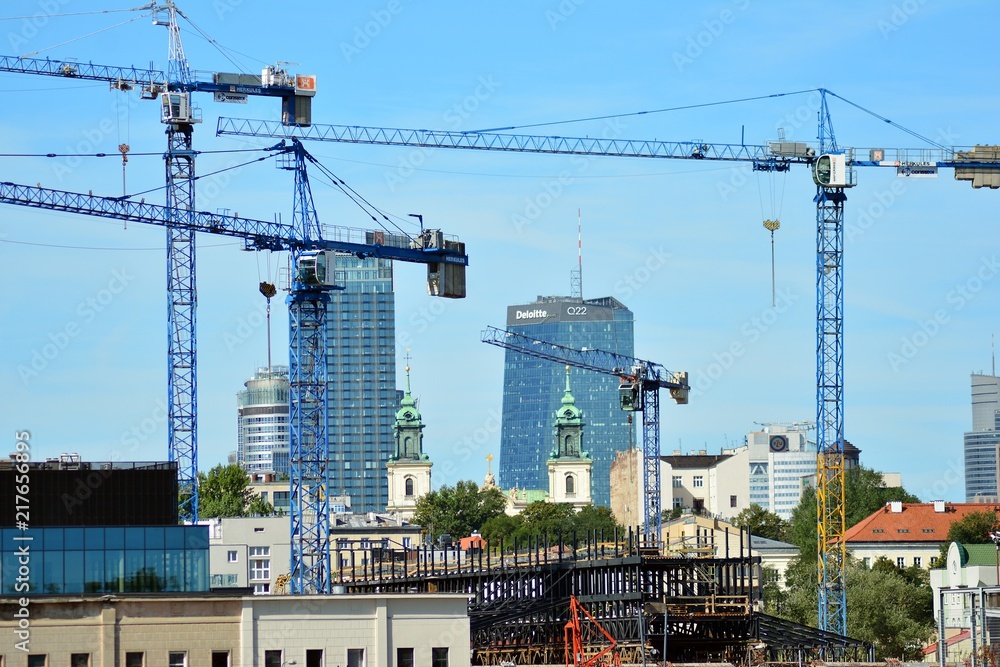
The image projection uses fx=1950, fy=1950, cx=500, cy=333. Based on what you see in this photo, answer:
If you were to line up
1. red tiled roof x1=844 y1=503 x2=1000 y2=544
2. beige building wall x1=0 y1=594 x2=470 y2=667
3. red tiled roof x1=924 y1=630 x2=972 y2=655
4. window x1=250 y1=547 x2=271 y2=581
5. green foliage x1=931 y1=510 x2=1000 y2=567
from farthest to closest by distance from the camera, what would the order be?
red tiled roof x1=844 y1=503 x2=1000 y2=544
green foliage x1=931 y1=510 x2=1000 y2=567
window x1=250 y1=547 x2=271 y2=581
red tiled roof x1=924 y1=630 x2=972 y2=655
beige building wall x1=0 y1=594 x2=470 y2=667

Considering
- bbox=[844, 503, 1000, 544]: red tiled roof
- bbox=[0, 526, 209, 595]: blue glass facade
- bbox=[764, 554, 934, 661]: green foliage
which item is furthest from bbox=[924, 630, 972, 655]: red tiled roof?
bbox=[844, 503, 1000, 544]: red tiled roof

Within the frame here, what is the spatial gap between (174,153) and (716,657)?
174ft

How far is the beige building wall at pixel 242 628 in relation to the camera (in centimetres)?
6512

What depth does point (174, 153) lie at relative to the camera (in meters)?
132

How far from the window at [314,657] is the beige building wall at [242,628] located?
14cm

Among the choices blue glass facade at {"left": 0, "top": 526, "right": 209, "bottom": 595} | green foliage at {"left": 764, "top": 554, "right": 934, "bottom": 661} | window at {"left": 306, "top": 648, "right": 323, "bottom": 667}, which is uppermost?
blue glass facade at {"left": 0, "top": 526, "right": 209, "bottom": 595}

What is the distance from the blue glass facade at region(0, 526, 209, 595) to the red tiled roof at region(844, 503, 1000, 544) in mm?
111009

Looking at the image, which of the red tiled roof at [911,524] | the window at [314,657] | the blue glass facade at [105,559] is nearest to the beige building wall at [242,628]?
the window at [314,657]

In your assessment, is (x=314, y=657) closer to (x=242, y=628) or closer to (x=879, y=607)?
(x=242, y=628)

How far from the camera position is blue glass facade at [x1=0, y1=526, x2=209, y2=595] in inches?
2894

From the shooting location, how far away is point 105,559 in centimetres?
7550

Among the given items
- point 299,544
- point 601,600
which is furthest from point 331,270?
point 601,600

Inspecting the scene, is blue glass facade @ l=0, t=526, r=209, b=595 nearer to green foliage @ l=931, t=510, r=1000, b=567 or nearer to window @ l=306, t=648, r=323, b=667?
window @ l=306, t=648, r=323, b=667

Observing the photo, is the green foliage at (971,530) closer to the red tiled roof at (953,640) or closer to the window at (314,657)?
the red tiled roof at (953,640)
